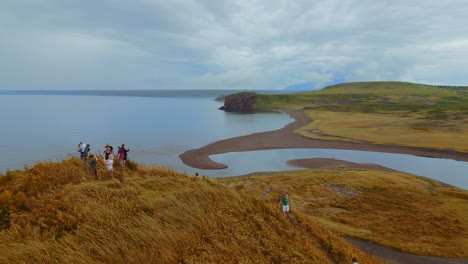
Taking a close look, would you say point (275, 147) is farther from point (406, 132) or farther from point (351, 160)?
point (406, 132)

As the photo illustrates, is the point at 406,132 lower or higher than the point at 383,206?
higher

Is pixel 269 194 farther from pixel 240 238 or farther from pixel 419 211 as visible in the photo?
pixel 240 238

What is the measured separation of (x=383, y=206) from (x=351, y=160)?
104 feet

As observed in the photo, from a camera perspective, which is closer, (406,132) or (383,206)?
(383,206)

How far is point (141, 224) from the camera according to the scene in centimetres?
1160

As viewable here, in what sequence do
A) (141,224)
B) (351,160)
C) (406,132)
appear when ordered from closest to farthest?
(141,224), (351,160), (406,132)

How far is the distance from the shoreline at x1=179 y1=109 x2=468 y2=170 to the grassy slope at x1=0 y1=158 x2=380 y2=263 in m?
42.4

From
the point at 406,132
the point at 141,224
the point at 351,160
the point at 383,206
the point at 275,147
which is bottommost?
the point at 275,147

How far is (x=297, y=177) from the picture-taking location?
45062 millimetres

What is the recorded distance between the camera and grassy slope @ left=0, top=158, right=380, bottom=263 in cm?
1019

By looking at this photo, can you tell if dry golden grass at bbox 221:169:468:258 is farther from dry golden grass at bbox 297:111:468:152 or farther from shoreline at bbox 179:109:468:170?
dry golden grass at bbox 297:111:468:152

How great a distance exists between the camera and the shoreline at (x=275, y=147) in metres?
64.1

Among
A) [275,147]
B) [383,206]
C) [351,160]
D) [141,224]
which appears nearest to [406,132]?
[351,160]

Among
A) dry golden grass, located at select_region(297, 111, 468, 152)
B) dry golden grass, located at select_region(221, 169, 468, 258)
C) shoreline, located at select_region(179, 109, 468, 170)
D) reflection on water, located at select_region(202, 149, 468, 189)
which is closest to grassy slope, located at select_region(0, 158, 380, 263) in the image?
dry golden grass, located at select_region(221, 169, 468, 258)
